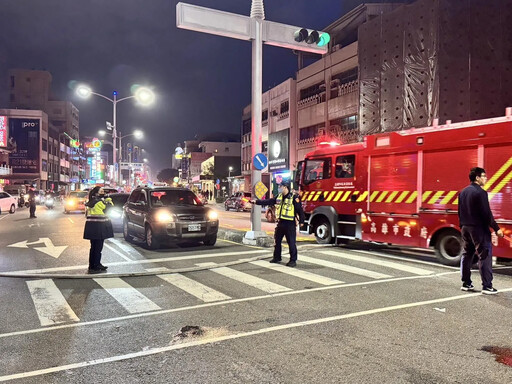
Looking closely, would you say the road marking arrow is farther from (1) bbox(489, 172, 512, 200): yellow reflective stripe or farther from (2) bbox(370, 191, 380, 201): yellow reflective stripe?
(1) bbox(489, 172, 512, 200): yellow reflective stripe

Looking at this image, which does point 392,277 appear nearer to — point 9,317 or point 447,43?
point 9,317

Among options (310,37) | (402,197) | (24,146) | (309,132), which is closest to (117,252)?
(402,197)

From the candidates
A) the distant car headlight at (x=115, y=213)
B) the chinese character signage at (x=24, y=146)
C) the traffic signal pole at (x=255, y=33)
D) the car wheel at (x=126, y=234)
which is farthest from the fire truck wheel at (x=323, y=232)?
the chinese character signage at (x=24, y=146)

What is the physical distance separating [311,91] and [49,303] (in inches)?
1417

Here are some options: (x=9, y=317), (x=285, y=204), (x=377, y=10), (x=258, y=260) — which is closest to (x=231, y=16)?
(x=285, y=204)

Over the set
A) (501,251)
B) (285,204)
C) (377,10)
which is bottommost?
(501,251)

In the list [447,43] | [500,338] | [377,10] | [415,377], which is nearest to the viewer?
[415,377]

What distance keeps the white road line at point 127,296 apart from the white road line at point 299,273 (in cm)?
304

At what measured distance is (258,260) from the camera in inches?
393

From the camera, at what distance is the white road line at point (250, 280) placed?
7062mm

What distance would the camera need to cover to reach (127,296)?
6.60 metres

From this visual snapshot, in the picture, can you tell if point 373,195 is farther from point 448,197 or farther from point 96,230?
point 96,230

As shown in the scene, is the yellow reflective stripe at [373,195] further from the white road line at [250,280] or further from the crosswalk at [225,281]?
the white road line at [250,280]

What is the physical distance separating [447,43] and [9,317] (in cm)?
2204
